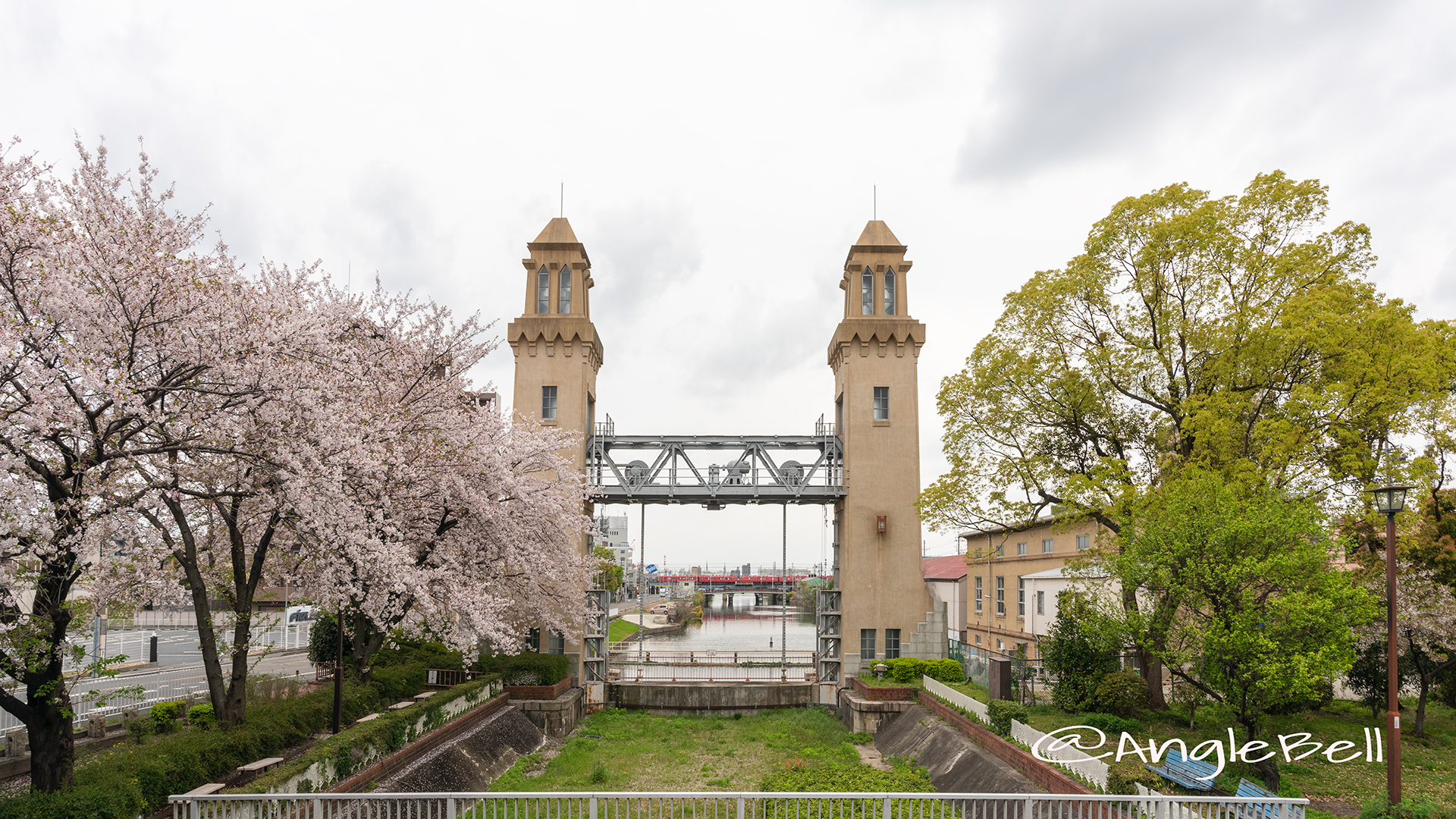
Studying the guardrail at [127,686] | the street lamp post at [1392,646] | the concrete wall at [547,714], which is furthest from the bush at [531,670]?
the street lamp post at [1392,646]

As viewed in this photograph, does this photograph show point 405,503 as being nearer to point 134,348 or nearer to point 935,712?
point 134,348

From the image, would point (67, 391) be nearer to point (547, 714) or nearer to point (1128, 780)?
point (1128, 780)

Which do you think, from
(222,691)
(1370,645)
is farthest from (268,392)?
(1370,645)

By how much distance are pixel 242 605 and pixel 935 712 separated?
17468mm

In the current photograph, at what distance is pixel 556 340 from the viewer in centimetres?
3303

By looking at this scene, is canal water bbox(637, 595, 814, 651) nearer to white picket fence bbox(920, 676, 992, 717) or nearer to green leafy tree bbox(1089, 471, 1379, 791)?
white picket fence bbox(920, 676, 992, 717)

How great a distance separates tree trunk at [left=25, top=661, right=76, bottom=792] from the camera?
11.0m

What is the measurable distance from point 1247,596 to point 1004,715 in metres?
5.93

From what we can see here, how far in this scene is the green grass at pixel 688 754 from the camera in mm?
19047

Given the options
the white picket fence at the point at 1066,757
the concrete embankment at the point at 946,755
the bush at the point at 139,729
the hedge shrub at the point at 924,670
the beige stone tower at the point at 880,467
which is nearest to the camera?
the white picket fence at the point at 1066,757

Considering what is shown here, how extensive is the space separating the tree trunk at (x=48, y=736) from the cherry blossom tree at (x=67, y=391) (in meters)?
0.02

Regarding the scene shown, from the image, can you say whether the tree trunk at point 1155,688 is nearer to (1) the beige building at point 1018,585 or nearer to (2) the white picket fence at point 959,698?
(2) the white picket fence at point 959,698

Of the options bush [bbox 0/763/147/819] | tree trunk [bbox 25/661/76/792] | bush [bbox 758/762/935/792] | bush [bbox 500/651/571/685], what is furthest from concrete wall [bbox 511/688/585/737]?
tree trunk [bbox 25/661/76/792]

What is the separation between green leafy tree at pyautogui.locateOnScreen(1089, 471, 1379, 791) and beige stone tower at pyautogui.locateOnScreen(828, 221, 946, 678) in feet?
50.7
